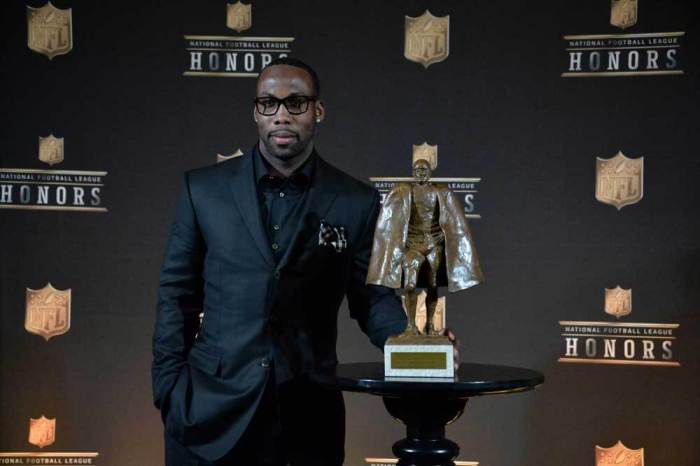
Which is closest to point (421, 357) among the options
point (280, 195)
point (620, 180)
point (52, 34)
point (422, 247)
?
point (422, 247)

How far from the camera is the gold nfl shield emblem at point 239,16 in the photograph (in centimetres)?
410

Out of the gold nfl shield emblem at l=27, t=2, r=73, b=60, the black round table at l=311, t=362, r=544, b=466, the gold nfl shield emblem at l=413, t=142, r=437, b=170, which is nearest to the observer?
the black round table at l=311, t=362, r=544, b=466

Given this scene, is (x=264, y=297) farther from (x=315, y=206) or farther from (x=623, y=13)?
(x=623, y=13)

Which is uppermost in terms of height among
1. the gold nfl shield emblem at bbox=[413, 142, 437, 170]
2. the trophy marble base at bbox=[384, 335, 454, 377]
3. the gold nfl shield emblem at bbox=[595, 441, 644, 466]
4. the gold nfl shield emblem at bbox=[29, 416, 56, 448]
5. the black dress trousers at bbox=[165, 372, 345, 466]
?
the gold nfl shield emblem at bbox=[413, 142, 437, 170]

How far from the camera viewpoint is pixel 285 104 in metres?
2.39

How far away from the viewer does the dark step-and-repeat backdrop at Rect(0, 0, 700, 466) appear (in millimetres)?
3912

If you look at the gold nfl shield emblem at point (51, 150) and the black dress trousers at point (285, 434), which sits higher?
the gold nfl shield emblem at point (51, 150)

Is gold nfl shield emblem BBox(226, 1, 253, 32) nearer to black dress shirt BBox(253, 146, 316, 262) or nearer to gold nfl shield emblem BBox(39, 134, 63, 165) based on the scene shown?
gold nfl shield emblem BBox(39, 134, 63, 165)

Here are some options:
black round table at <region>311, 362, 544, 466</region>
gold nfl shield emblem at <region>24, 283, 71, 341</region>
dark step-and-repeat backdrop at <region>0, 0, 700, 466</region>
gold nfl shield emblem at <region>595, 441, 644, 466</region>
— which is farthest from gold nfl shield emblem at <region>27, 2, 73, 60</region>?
gold nfl shield emblem at <region>595, 441, 644, 466</region>

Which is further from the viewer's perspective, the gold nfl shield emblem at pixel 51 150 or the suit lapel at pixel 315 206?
the gold nfl shield emblem at pixel 51 150

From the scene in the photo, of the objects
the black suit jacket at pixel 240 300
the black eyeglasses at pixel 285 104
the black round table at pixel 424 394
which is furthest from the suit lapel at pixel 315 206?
the black round table at pixel 424 394

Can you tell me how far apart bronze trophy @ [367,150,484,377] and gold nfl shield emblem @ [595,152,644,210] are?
5.91ft

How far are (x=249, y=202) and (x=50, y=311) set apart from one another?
1993mm

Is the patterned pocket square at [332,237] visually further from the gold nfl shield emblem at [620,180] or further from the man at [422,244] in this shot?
the gold nfl shield emblem at [620,180]
